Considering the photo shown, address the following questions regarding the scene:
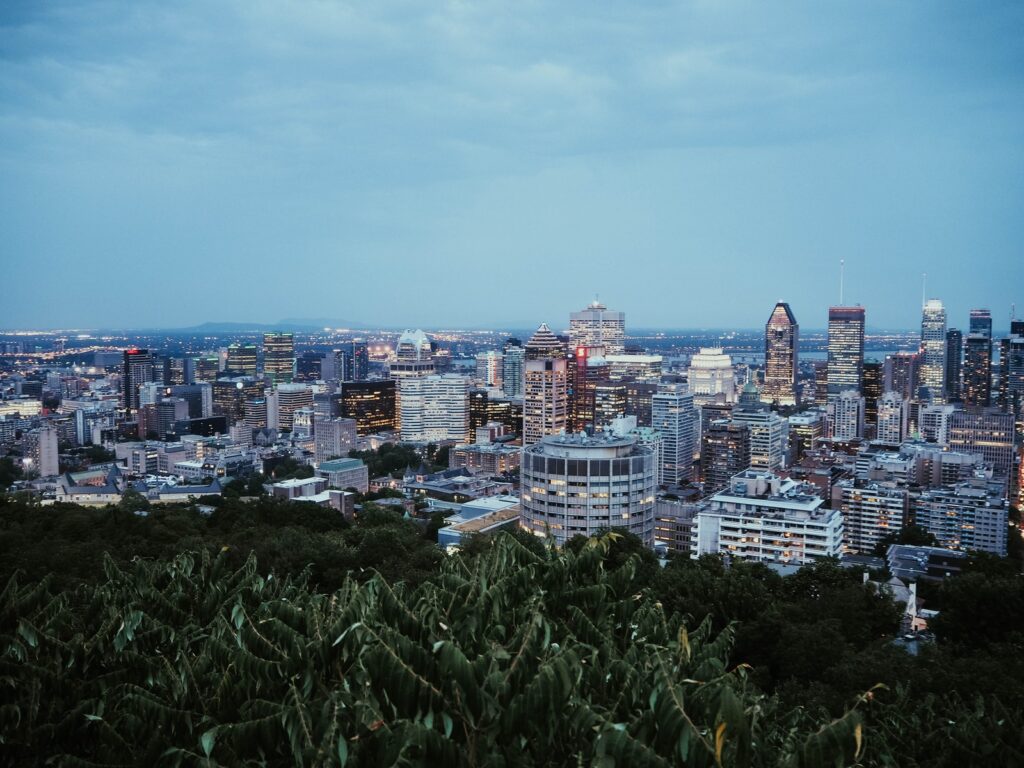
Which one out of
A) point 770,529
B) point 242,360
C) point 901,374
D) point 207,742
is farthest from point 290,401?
point 207,742

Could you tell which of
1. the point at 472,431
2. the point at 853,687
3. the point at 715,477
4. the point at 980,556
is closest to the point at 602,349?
the point at 472,431

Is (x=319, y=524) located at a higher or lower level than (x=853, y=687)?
lower

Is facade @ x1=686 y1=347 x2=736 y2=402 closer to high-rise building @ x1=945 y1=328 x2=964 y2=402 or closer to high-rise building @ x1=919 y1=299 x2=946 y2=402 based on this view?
high-rise building @ x1=919 y1=299 x2=946 y2=402

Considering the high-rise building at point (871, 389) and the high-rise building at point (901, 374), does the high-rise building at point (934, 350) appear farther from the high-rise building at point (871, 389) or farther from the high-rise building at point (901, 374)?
the high-rise building at point (871, 389)

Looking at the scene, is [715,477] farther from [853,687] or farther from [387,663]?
[387,663]

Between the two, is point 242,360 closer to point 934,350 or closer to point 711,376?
point 711,376

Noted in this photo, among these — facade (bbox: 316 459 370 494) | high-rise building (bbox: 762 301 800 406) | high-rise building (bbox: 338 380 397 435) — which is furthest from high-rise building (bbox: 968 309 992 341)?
facade (bbox: 316 459 370 494)
